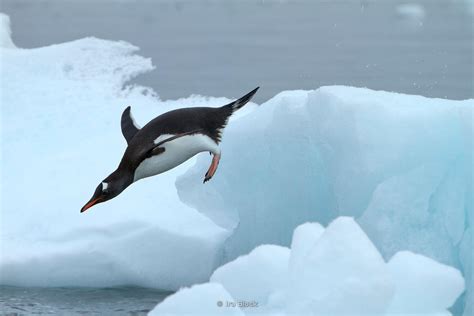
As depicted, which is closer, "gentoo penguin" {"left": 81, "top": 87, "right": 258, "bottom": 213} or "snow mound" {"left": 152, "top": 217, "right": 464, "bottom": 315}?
"snow mound" {"left": 152, "top": 217, "right": 464, "bottom": 315}

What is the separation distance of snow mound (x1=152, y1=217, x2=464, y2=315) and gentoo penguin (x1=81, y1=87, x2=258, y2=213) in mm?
615

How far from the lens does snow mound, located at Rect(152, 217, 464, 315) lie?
4.11m

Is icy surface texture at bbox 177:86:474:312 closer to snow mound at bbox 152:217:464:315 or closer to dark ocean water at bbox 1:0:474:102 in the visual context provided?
snow mound at bbox 152:217:464:315

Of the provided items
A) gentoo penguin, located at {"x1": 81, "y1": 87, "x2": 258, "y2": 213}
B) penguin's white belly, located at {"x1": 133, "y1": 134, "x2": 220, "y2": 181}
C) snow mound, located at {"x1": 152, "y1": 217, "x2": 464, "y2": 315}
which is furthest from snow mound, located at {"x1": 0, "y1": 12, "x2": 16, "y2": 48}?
snow mound, located at {"x1": 152, "y1": 217, "x2": 464, "y2": 315}

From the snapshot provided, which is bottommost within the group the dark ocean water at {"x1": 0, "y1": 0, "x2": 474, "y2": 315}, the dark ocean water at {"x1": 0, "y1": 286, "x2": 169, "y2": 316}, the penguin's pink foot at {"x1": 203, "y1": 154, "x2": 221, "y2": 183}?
the dark ocean water at {"x1": 0, "y1": 286, "x2": 169, "y2": 316}

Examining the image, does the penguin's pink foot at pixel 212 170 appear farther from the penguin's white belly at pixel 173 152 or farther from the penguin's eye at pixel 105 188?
the penguin's eye at pixel 105 188

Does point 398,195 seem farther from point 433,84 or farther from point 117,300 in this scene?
point 433,84

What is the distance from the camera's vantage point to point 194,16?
12.5m

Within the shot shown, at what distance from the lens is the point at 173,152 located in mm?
4785

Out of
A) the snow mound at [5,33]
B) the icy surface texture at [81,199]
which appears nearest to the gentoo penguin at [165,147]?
the icy surface texture at [81,199]

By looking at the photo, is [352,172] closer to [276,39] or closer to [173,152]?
[173,152]

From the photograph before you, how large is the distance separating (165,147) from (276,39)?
698 centimetres

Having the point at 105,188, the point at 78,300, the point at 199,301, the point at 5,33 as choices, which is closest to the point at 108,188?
the point at 105,188

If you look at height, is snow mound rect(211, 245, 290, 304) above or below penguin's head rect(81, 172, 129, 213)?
below
